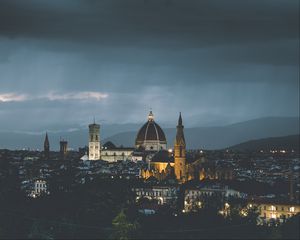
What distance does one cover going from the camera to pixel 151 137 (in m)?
77.2

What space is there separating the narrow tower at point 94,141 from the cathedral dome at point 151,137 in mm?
3938

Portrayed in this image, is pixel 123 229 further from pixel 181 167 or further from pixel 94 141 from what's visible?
pixel 94 141

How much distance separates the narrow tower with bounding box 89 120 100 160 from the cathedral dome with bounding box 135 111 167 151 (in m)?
3.94

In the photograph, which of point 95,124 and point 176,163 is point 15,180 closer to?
point 176,163

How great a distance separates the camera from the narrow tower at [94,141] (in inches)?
3071

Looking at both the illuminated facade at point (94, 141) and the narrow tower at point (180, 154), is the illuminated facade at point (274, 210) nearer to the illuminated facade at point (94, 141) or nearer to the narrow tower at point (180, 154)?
the narrow tower at point (180, 154)

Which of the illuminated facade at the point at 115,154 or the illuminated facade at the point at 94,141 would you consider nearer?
the illuminated facade at the point at 115,154

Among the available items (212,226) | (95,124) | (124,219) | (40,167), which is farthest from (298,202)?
(95,124)

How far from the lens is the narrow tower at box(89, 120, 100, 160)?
7800 centimetres

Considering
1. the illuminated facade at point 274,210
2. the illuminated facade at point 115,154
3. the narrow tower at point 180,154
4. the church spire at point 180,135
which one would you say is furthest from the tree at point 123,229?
the illuminated facade at point 115,154

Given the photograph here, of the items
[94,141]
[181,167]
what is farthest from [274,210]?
[94,141]

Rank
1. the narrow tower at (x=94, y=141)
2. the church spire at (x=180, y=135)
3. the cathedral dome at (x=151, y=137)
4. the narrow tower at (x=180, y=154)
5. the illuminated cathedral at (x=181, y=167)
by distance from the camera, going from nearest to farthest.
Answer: the illuminated cathedral at (x=181, y=167) < the narrow tower at (x=180, y=154) < the church spire at (x=180, y=135) < the cathedral dome at (x=151, y=137) < the narrow tower at (x=94, y=141)

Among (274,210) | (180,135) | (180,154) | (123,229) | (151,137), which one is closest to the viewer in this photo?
(123,229)

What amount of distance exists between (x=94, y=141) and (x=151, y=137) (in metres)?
6.03
